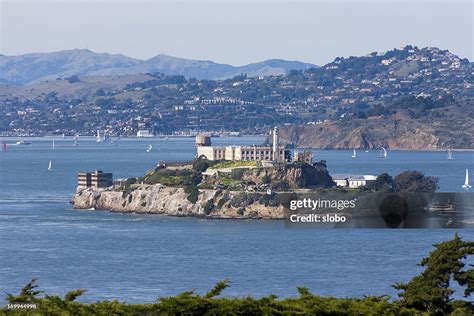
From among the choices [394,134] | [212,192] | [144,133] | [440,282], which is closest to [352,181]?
[212,192]

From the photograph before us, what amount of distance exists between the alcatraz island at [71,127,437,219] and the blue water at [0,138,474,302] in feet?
5.04

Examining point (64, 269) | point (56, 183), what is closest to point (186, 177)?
point (56, 183)

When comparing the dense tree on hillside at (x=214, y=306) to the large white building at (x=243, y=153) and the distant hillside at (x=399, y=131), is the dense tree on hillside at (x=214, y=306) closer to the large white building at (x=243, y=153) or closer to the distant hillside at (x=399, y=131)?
the large white building at (x=243, y=153)

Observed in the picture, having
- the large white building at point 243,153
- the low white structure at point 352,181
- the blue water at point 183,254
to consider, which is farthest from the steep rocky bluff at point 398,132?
the blue water at point 183,254

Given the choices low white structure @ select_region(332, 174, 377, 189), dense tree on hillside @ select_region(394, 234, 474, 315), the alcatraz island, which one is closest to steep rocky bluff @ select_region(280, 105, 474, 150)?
the alcatraz island

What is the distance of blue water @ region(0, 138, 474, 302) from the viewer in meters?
33.7

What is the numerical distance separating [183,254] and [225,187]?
64.1 feet

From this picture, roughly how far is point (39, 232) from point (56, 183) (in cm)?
3079

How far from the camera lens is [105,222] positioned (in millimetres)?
55188

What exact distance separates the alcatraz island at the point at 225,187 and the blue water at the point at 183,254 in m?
1.54

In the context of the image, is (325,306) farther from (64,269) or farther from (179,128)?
(179,128)

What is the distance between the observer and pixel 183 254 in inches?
1661

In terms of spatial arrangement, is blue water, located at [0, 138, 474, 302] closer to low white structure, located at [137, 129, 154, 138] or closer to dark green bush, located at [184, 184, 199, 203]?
dark green bush, located at [184, 184, 199, 203]

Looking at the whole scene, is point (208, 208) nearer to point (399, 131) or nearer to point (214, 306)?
point (214, 306)
